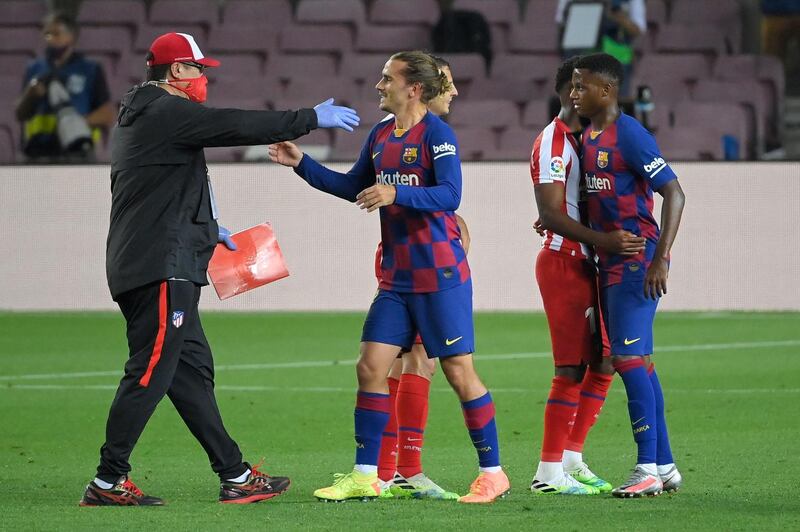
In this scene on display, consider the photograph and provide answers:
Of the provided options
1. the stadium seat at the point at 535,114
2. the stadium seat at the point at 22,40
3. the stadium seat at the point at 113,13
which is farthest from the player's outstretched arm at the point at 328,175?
the stadium seat at the point at 22,40

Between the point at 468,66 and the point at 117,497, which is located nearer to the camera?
the point at 117,497

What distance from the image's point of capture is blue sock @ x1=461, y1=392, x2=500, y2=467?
632cm

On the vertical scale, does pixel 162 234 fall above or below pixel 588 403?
above

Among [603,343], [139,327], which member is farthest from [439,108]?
[139,327]

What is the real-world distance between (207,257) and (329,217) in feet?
32.4

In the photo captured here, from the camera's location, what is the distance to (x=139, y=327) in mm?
6172

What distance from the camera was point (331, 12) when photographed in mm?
19766

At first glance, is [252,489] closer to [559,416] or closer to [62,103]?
[559,416]

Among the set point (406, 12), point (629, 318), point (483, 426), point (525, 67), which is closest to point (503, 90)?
point (525, 67)

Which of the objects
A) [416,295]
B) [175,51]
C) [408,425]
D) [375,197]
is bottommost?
[408,425]

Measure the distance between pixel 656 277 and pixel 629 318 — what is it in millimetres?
224

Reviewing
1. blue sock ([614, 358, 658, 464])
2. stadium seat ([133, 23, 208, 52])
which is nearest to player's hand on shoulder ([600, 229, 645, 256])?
blue sock ([614, 358, 658, 464])

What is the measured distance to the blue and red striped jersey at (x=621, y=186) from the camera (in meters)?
6.48

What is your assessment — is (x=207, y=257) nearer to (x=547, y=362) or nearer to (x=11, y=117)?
(x=547, y=362)
